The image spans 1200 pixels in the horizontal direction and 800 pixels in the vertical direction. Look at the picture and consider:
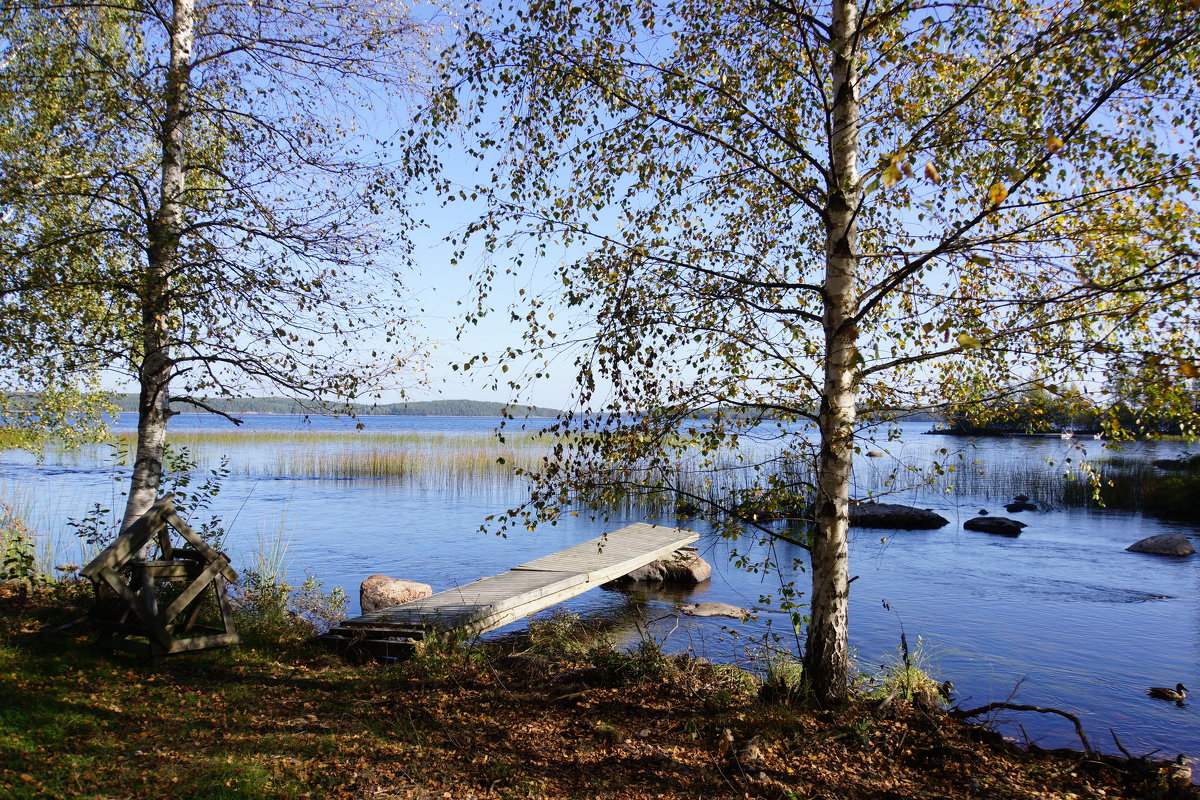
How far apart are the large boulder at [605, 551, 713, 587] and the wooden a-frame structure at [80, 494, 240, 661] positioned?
8.43m

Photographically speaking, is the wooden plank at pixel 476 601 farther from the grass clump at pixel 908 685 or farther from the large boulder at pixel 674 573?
the large boulder at pixel 674 573

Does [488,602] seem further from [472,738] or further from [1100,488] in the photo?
[1100,488]

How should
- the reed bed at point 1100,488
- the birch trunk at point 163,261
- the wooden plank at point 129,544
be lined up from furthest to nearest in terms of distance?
the reed bed at point 1100,488 < the birch trunk at point 163,261 < the wooden plank at point 129,544

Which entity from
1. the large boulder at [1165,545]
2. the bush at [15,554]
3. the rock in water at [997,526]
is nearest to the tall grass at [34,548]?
the bush at [15,554]

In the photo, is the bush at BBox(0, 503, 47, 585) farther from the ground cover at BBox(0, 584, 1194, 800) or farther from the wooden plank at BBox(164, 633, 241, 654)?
the wooden plank at BBox(164, 633, 241, 654)

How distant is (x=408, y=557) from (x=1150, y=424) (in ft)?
43.4

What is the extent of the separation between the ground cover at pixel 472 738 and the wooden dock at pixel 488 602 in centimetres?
78

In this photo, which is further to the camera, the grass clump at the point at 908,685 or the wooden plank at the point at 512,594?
the wooden plank at the point at 512,594

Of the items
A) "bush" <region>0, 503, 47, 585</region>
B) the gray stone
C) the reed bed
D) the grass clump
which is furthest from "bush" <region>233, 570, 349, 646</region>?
the reed bed

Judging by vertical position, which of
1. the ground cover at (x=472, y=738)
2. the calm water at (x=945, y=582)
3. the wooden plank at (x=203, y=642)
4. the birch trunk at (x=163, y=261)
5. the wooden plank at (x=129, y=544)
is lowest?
the calm water at (x=945, y=582)

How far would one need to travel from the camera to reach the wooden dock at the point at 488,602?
24.7ft

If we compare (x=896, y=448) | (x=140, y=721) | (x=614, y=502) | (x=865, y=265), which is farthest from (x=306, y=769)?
(x=896, y=448)

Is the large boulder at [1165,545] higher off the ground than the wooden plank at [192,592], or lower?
lower

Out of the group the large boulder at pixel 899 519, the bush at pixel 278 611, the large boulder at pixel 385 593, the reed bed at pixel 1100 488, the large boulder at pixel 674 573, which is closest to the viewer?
the bush at pixel 278 611
